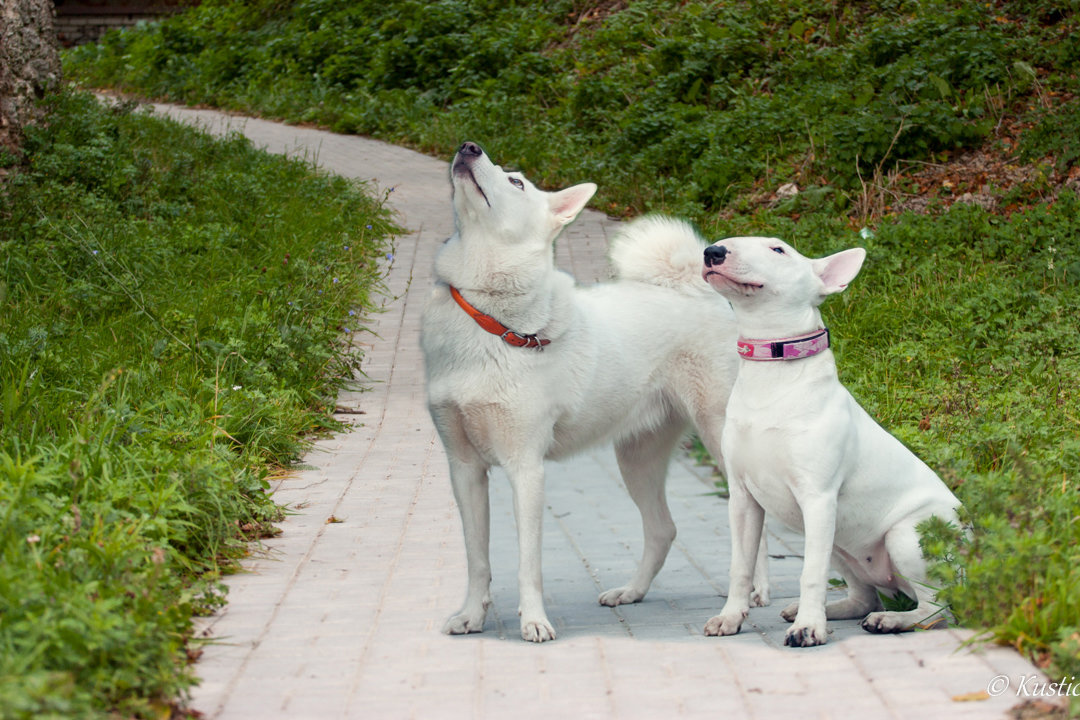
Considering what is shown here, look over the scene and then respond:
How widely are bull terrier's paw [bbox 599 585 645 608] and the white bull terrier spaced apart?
726 mm

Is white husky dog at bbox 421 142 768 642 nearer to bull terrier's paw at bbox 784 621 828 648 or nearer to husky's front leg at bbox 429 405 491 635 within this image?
→ husky's front leg at bbox 429 405 491 635

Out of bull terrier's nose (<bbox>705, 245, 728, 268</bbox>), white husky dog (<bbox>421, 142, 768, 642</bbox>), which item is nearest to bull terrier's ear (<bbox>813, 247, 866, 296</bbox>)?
bull terrier's nose (<bbox>705, 245, 728, 268</bbox>)

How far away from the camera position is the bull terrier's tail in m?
4.93

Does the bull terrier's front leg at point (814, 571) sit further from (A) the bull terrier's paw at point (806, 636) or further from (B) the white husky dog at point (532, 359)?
(B) the white husky dog at point (532, 359)

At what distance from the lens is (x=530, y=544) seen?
426 centimetres

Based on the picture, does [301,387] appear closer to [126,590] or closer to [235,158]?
[126,590]

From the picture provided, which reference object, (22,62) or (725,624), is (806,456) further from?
(22,62)

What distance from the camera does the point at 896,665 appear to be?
142 inches

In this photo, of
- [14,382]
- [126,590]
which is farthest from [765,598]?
[14,382]

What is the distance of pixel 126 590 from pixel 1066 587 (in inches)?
114

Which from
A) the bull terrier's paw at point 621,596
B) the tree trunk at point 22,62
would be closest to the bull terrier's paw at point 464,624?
the bull terrier's paw at point 621,596

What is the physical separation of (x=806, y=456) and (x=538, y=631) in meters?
1.16

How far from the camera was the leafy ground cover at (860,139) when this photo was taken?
5.30m

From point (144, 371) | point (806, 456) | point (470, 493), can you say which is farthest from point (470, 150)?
point (144, 371)
